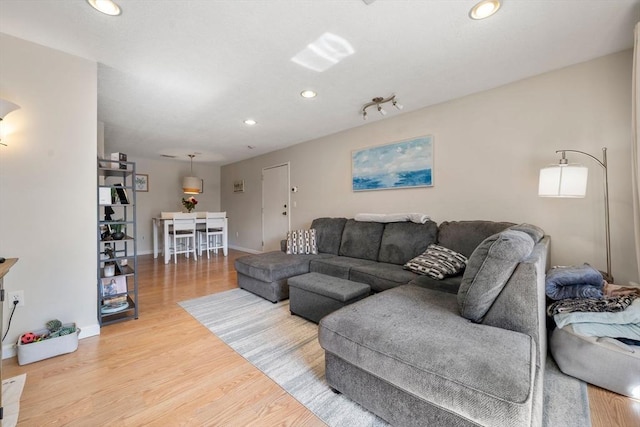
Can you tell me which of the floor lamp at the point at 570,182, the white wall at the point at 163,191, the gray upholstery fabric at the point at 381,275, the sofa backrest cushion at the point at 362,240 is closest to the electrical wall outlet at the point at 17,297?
the gray upholstery fabric at the point at 381,275

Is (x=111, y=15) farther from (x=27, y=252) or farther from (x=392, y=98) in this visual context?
(x=392, y=98)

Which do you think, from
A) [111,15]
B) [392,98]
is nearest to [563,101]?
[392,98]

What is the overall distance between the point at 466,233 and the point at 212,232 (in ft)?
16.6

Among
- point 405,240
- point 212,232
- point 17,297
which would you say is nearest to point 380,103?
point 405,240

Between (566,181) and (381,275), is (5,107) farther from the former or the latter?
(566,181)

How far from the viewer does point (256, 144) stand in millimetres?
4902

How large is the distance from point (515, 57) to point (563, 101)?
2.13ft

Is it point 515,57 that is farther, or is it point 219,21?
point 515,57

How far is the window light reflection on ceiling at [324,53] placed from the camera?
1.89 metres

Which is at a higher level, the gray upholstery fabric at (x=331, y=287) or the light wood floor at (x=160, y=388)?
the gray upholstery fabric at (x=331, y=287)

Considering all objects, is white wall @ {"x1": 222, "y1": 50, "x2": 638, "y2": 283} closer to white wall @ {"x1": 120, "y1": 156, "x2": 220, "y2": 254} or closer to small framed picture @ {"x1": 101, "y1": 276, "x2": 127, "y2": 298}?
small framed picture @ {"x1": 101, "y1": 276, "x2": 127, "y2": 298}

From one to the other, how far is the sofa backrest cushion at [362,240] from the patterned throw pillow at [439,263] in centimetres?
64

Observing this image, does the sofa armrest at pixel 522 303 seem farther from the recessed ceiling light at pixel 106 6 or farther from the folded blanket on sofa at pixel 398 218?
the recessed ceiling light at pixel 106 6

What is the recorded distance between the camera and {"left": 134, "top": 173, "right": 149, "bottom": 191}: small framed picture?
6160 mm
